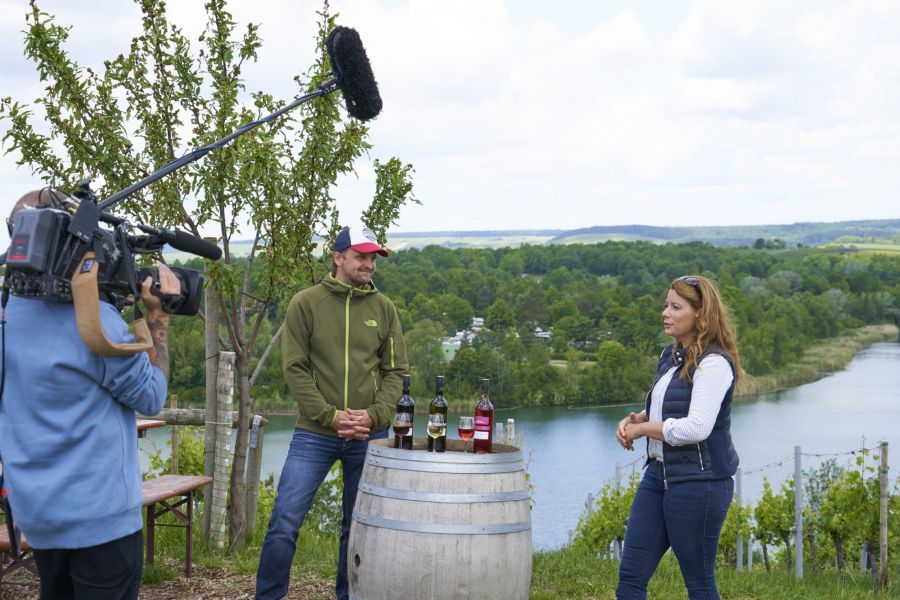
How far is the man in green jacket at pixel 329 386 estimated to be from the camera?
4.17 m

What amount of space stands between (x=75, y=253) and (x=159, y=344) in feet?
1.12

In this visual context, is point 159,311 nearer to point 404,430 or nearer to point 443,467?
point 443,467

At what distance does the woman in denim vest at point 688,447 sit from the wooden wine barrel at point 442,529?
490 mm

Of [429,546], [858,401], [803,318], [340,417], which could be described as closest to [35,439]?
[429,546]

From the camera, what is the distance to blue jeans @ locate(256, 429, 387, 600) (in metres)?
4.17

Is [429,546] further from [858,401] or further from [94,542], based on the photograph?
[858,401]

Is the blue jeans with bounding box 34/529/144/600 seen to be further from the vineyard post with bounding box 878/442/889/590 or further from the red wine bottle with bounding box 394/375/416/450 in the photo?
the vineyard post with bounding box 878/442/889/590

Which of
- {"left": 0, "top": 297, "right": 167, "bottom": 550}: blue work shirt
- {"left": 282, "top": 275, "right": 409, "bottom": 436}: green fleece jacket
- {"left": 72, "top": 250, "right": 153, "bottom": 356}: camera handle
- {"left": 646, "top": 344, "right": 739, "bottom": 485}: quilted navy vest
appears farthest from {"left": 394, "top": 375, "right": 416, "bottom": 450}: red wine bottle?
{"left": 72, "top": 250, "right": 153, "bottom": 356}: camera handle

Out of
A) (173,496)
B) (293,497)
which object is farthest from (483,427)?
(173,496)

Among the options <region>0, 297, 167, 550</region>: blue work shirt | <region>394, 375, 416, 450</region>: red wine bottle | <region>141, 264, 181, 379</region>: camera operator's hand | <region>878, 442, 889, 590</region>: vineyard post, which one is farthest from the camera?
<region>878, 442, 889, 590</region>: vineyard post

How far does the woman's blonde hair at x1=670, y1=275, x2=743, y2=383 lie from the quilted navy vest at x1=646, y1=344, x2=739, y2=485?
1.1 inches

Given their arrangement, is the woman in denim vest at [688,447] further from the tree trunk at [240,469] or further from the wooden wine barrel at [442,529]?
the tree trunk at [240,469]

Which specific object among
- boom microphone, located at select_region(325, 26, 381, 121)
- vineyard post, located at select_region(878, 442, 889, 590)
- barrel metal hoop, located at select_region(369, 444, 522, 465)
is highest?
boom microphone, located at select_region(325, 26, 381, 121)

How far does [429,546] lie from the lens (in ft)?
11.4
